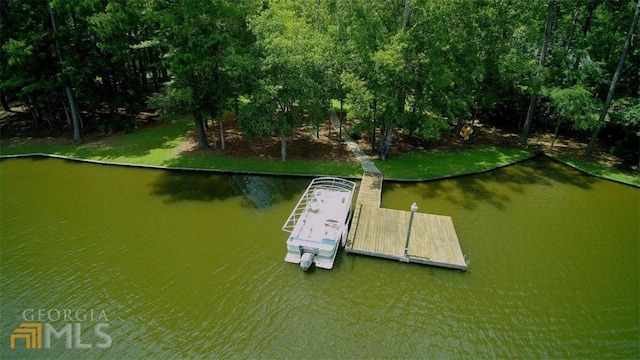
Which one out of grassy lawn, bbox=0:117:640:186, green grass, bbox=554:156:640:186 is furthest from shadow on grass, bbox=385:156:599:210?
grassy lawn, bbox=0:117:640:186

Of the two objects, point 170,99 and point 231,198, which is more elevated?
point 170,99

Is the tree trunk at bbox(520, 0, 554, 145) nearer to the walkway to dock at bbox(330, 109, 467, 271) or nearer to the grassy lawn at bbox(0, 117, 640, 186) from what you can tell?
the grassy lawn at bbox(0, 117, 640, 186)

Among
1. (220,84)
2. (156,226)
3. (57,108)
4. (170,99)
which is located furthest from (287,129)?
(57,108)

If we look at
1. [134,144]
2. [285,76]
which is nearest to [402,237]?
[285,76]

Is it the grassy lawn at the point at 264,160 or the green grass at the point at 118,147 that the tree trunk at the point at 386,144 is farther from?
the green grass at the point at 118,147

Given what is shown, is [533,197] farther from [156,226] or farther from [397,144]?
[156,226]
